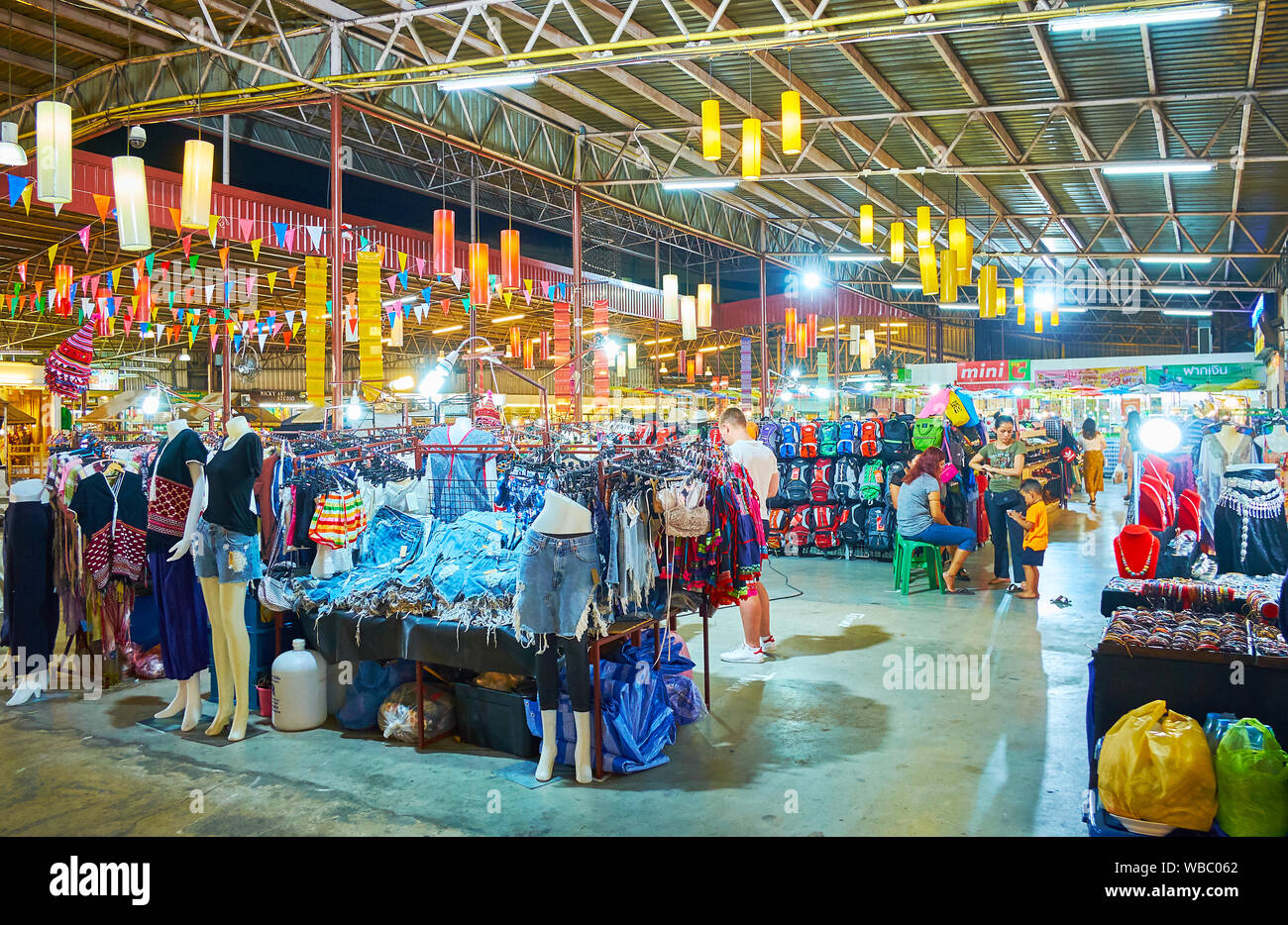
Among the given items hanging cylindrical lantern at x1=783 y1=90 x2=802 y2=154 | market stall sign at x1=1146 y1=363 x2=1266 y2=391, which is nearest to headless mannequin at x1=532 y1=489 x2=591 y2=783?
hanging cylindrical lantern at x1=783 y1=90 x2=802 y2=154

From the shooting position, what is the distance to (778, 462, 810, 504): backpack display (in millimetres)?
10609

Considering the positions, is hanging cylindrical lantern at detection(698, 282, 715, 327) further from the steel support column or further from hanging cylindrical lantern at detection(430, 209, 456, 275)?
the steel support column

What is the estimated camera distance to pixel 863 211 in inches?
424

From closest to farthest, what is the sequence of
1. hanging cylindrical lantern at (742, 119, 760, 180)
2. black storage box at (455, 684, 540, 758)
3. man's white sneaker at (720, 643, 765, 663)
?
black storage box at (455, 684, 540, 758) < man's white sneaker at (720, 643, 765, 663) < hanging cylindrical lantern at (742, 119, 760, 180)

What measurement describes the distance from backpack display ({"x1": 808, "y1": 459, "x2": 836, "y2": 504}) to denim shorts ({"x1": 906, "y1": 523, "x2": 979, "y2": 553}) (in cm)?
225

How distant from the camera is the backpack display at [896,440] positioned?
32.6 feet


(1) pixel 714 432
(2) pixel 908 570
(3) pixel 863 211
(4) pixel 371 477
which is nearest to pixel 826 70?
(3) pixel 863 211

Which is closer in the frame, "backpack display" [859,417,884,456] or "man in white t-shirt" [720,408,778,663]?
"man in white t-shirt" [720,408,778,663]

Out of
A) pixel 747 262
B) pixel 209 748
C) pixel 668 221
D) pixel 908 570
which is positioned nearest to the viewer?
pixel 209 748

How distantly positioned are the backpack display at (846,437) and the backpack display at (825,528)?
0.79 meters

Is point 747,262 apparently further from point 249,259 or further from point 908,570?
point 908,570

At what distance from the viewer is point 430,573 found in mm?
4750

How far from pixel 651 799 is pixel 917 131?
1072cm

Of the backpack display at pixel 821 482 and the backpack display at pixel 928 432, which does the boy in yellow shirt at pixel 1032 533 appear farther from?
the backpack display at pixel 821 482
